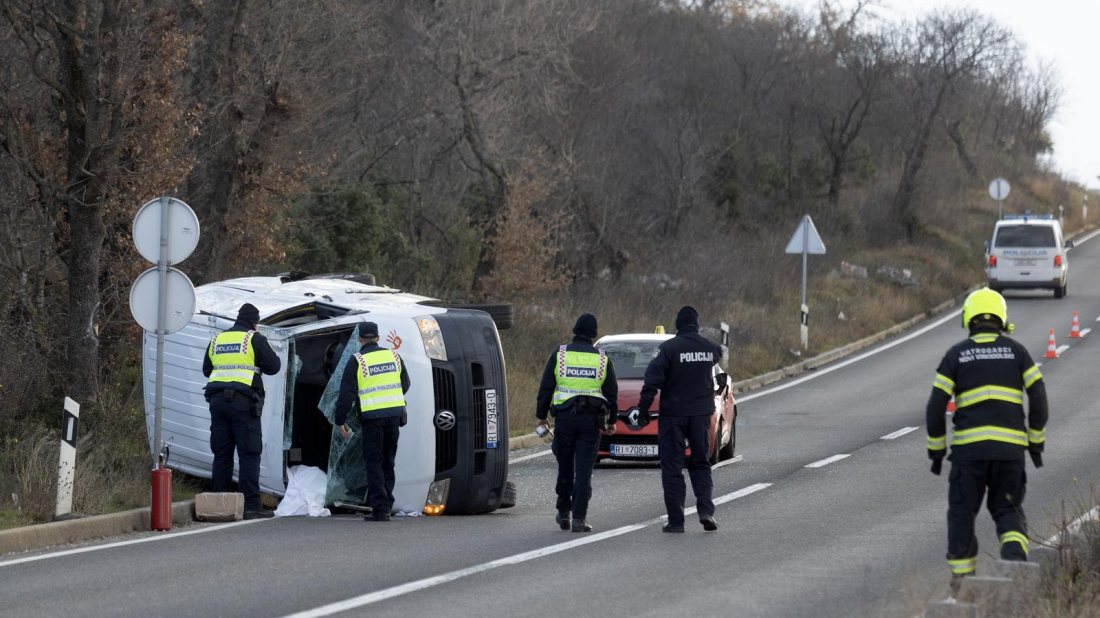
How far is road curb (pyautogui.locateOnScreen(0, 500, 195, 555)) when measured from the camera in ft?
35.6

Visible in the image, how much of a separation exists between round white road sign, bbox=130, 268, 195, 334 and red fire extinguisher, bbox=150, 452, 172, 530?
3.90 ft

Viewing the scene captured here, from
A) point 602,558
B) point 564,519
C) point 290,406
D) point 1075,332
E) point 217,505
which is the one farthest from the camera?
point 1075,332

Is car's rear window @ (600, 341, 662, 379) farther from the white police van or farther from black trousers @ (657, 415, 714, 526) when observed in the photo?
the white police van

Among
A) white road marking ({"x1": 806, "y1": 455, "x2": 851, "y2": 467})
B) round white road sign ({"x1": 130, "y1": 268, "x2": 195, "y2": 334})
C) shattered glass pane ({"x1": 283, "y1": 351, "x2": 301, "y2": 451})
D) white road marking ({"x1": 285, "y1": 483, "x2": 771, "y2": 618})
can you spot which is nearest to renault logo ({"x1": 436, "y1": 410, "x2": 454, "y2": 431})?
shattered glass pane ({"x1": 283, "y1": 351, "x2": 301, "y2": 451})

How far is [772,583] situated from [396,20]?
87.1ft

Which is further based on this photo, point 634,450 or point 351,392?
point 634,450

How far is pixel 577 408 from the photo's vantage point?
11.9 m

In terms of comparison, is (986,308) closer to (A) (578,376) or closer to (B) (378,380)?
(A) (578,376)

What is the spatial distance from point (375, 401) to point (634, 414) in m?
4.20

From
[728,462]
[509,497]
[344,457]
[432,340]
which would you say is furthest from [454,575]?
[728,462]

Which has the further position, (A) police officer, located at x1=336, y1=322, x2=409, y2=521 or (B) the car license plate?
(B) the car license plate

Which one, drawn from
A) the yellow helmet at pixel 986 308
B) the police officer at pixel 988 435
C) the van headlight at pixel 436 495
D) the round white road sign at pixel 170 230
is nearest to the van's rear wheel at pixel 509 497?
the van headlight at pixel 436 495

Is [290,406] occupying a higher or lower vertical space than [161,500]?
higher

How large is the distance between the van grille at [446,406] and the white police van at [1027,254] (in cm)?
3068
